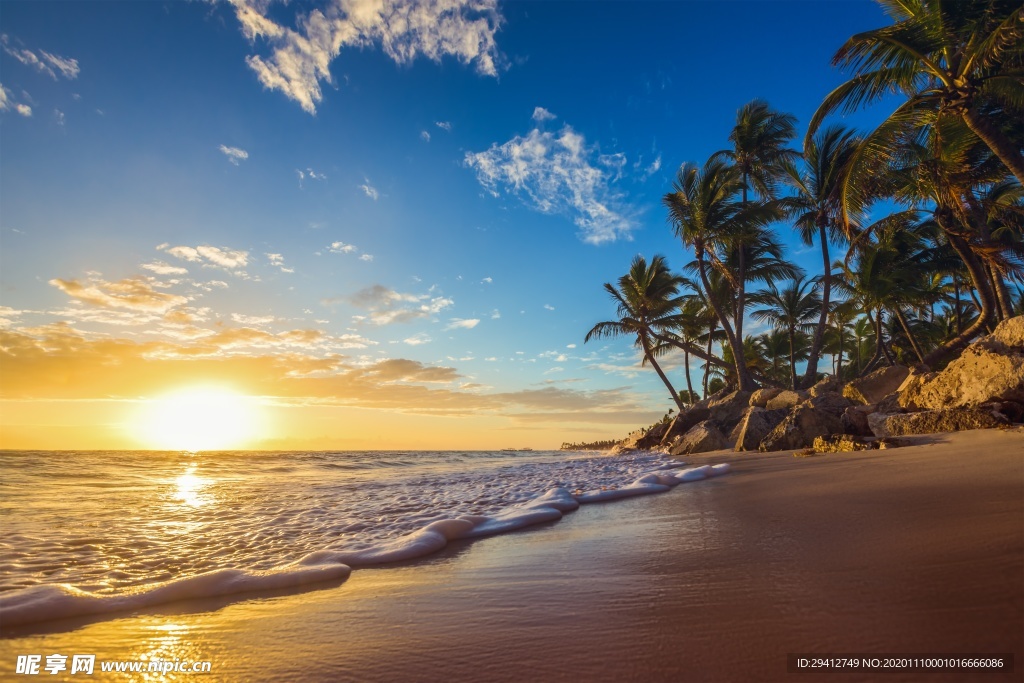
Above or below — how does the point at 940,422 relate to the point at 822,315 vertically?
below

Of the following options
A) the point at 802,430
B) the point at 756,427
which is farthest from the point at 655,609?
the point at 756,427

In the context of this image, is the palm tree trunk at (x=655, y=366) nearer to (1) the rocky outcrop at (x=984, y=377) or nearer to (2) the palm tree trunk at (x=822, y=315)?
(2) the palm tree trunk at (x=822, y=315)

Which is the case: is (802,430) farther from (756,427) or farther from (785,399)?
(785,399)

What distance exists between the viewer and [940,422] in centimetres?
753

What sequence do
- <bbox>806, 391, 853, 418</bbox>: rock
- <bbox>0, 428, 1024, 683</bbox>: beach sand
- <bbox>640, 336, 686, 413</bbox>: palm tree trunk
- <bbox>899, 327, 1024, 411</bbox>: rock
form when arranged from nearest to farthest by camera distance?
<bbox>0, 428, 1024, 683</bbox>: beach sand < <bbox>899, 327, 1024, 411</bbox>: rock < <bbox>806, 391, 853, 418</bbox>: rock < <bbox>640, 336, 686, 413</bbox>: palm tree trunk

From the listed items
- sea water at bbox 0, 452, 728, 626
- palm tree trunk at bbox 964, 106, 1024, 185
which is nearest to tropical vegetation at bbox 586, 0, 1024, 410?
palm tree trunk at bbox 964, 106, 1024, 185

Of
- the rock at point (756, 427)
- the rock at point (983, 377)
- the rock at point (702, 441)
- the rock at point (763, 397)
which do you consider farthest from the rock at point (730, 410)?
the rock at point (983, 377)

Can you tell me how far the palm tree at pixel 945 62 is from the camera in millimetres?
8109

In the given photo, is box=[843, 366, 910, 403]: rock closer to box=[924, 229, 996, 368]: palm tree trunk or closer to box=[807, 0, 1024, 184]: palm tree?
box=[924, 229, 996, 368]: palm tree trunk

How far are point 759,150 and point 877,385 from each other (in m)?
10.9

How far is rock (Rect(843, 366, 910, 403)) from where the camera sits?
15.7 m

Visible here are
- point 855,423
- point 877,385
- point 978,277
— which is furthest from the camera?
point 877,385

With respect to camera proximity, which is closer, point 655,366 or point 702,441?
point 702,441

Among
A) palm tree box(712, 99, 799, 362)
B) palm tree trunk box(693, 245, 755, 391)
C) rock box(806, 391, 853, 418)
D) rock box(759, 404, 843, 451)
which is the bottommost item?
rock box(759, 404, 843, 451)
